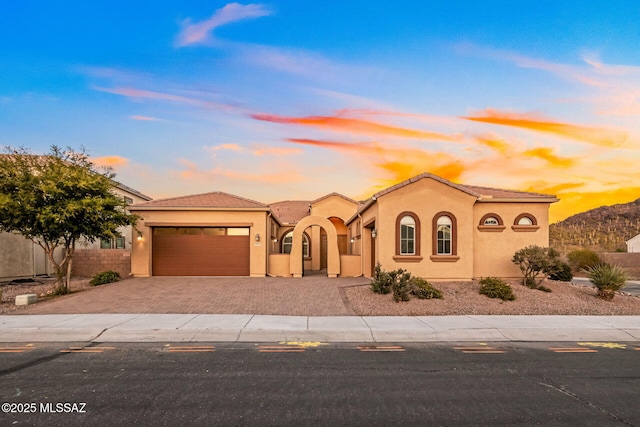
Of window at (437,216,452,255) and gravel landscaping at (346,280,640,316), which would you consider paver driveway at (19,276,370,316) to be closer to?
gravel landscaping at (346,280,640,316)

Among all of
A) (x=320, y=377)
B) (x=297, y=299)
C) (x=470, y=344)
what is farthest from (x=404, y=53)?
(x=320, y=377)

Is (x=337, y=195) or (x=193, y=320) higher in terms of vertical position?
(x=337, y=195)

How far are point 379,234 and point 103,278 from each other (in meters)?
13.3

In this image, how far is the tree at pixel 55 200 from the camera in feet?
47.8

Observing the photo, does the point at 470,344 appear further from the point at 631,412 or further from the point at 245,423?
the point at 245,423

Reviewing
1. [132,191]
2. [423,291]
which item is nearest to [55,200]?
[132,191]

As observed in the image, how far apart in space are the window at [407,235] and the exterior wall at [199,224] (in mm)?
7567

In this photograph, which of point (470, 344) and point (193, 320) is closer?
point (470, 344)

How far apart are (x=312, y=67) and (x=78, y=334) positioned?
1429cm

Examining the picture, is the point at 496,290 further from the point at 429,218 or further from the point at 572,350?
the point at 572,350

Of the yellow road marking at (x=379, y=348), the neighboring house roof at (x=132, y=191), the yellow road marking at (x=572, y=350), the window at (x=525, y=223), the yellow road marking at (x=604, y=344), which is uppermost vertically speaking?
the neighboring house roof at (x=132, y=191)

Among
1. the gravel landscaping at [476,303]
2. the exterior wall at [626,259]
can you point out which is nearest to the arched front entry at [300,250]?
the gravel landscaping at [476,303]

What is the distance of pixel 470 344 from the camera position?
889 cm

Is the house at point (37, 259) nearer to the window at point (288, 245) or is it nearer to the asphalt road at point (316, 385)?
the window at point (288, 245)
